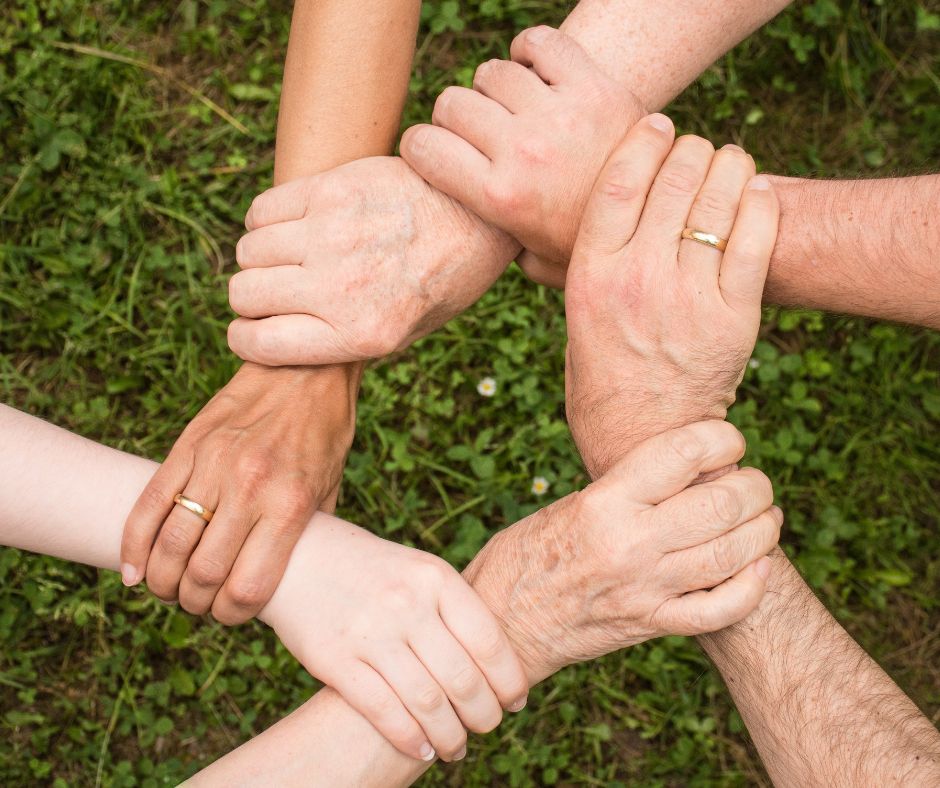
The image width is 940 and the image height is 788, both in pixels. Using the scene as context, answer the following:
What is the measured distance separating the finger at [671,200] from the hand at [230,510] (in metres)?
1.03

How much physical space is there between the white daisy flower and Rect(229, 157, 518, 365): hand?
0.93m

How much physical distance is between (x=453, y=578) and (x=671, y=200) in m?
1.04

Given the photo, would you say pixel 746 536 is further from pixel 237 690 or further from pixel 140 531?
pixel 237 690

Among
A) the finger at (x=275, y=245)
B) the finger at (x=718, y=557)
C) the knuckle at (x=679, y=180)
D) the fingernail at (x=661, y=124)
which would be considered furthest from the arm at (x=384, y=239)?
the finger at (x=718, y=557)

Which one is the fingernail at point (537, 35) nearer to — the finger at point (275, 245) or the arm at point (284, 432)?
the arm at point (284, 432)

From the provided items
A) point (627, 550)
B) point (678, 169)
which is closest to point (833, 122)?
point (678, 169)

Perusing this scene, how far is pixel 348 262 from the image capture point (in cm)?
230

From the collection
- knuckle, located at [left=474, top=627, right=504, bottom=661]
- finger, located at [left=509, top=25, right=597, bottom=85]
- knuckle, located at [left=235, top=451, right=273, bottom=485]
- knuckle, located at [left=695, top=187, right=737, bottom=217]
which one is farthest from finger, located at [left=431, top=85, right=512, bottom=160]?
knuckle, located at [left=474, top=627, right=504, bottom=661]

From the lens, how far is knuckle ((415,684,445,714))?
6.64ft

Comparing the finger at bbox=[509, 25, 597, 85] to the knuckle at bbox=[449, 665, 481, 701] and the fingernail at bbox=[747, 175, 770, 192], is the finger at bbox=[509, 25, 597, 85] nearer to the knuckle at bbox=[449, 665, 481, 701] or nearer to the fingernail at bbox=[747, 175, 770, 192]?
the fingernail at bbox=[747, 175, 770, 192]

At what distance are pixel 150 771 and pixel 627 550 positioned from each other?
6.70ft

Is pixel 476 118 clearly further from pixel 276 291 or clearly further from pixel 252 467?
pixel 252 467

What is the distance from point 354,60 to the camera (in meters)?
2.41

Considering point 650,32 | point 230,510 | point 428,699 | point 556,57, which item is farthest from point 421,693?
point 650,32
